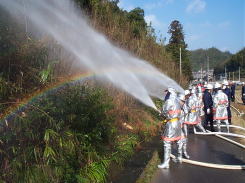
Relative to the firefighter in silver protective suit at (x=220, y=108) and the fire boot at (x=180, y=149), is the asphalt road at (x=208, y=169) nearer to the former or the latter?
the fire boot at (x=180, y=149)

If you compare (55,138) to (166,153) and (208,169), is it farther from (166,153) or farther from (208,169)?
(208,169)

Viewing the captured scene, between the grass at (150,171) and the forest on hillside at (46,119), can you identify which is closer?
the forest on hillside at (46,119)

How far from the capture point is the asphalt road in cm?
623

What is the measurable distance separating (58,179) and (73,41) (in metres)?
4.04

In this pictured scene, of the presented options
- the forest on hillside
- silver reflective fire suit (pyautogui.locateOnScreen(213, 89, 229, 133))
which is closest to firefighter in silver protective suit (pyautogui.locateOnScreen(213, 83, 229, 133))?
silver reflective fire suit (pyautogui.locateOnScreen(213, 89, 229, 133))

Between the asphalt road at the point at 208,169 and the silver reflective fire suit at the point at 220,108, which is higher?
the silver reflective fire suit at the point at 220,108

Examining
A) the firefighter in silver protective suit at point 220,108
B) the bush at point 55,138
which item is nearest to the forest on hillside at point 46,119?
the bush at point 55,138

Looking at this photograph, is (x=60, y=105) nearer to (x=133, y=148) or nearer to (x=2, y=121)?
(x=2, y=121)

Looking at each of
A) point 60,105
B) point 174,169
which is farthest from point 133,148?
point 60,105

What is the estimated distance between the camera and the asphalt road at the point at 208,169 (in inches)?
245

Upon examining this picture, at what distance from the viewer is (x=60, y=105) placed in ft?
19.5

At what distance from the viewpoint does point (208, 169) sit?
687cm

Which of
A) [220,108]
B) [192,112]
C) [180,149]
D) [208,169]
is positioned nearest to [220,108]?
[220,108]

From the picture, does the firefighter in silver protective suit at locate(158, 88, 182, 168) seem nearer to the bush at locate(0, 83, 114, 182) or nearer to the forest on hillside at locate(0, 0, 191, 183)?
the forest on hillside at locate(0, 0, 191, 183)
